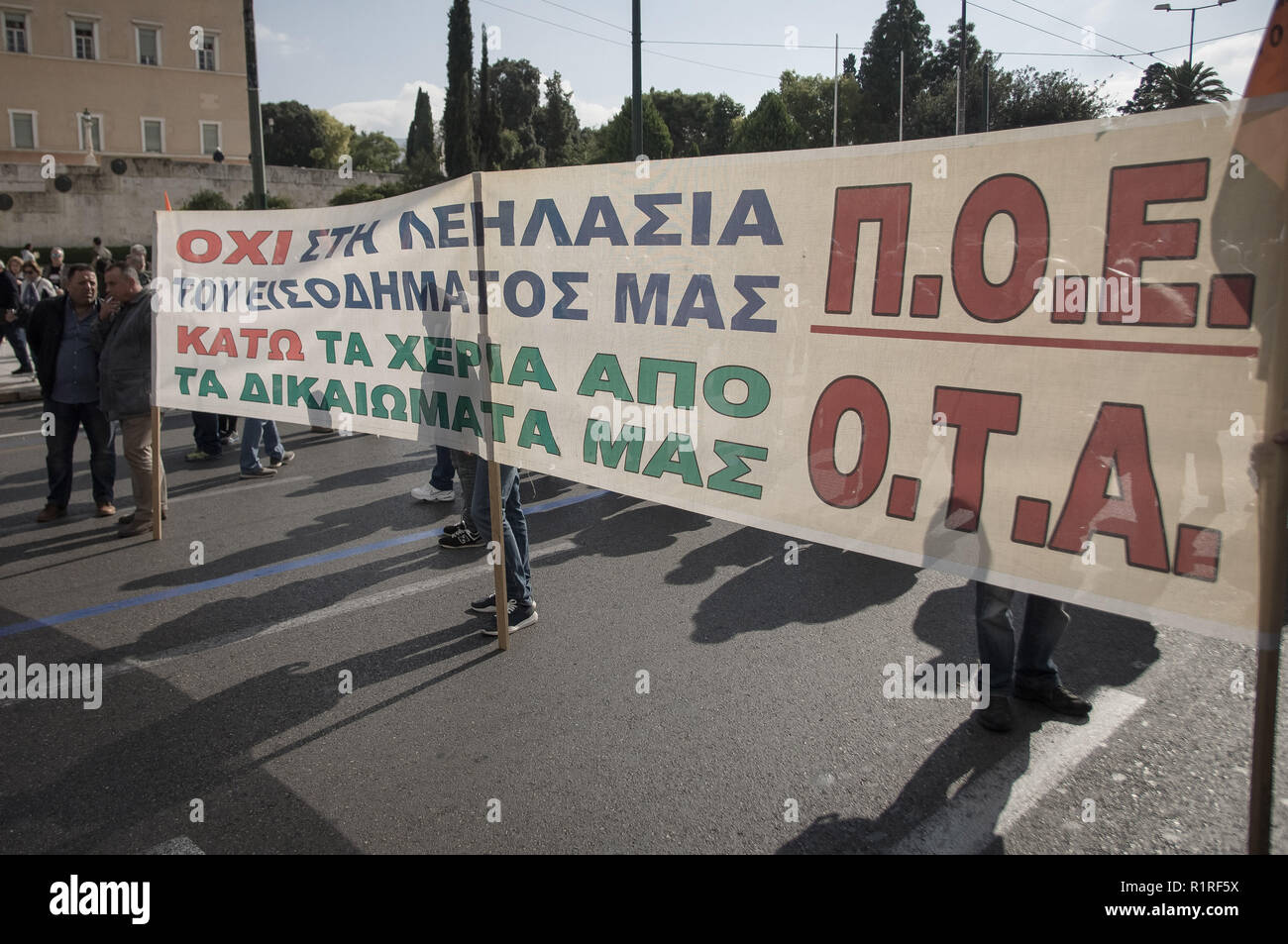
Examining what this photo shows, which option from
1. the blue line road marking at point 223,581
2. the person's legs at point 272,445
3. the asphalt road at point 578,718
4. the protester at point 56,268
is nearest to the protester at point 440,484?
the blue line road marking at point 223,581

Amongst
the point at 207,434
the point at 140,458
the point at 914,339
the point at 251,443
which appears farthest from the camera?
the point at 207,434

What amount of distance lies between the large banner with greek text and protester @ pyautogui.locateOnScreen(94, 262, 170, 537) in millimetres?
3108

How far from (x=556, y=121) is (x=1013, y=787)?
76.9 m

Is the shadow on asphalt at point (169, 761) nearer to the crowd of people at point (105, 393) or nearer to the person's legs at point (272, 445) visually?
the crowd of people at point (105, 393)

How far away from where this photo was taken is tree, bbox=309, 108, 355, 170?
68875 mm

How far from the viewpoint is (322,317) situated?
5281 millimetres

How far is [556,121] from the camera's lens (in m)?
73.7

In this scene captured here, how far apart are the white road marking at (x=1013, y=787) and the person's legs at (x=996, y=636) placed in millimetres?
260

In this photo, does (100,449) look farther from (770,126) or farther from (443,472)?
(770,126)

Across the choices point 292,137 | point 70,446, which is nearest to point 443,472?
point 70,446

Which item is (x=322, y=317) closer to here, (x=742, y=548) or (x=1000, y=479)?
(x=742, y=548)

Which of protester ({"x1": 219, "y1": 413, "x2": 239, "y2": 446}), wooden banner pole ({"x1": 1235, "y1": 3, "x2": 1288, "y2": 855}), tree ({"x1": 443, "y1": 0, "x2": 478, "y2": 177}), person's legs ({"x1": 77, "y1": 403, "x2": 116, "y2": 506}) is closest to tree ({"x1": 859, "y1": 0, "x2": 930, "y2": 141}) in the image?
tree ({"x1": 443, "y1": 0, "x2": 478, "y2": 177})

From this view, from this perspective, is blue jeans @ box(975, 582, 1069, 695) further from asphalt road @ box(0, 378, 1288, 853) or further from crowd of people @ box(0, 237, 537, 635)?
crowd of people @ box(0, 237, 537, 635)

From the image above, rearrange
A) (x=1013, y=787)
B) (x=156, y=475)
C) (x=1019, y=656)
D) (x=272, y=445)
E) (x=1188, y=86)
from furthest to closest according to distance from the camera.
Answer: (x=1188, y=86) → (x=272, y=445) → (x=156, y=475) → (x=1019, y=656) → (x=1013, y=787)
